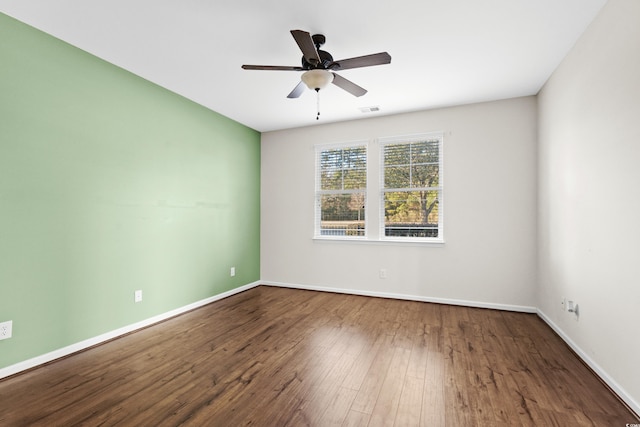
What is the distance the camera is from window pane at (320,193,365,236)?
15.2 feet

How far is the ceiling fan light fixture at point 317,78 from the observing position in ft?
7.75

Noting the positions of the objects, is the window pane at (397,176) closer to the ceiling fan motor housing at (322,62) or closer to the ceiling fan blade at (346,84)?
the ceiling fan blade at (346,84)

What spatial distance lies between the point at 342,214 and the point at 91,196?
3187mm

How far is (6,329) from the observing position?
2148 millimetres

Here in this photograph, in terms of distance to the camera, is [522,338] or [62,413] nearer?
[62,413]

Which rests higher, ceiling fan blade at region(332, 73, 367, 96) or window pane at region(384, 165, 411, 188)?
ceiling fan blade at region(332, 73, 367, 96)

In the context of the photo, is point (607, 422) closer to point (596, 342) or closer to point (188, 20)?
point (596, 342)

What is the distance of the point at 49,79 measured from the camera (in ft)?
7.95

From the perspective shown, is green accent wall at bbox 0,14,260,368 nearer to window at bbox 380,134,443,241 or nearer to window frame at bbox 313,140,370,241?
window frame at bbox 313,140,370,241

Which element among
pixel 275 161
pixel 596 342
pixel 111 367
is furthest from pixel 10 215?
pixel 596 342

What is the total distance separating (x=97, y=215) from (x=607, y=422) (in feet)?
13.3

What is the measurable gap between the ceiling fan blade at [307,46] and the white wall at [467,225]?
2.35 metres

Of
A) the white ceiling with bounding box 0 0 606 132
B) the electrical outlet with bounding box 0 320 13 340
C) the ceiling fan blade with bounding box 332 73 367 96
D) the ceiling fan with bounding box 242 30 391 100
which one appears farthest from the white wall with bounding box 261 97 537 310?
the electrical outlet with bounding box 0 320 13 340

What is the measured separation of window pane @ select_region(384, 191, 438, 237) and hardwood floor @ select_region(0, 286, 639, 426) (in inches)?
52.4
